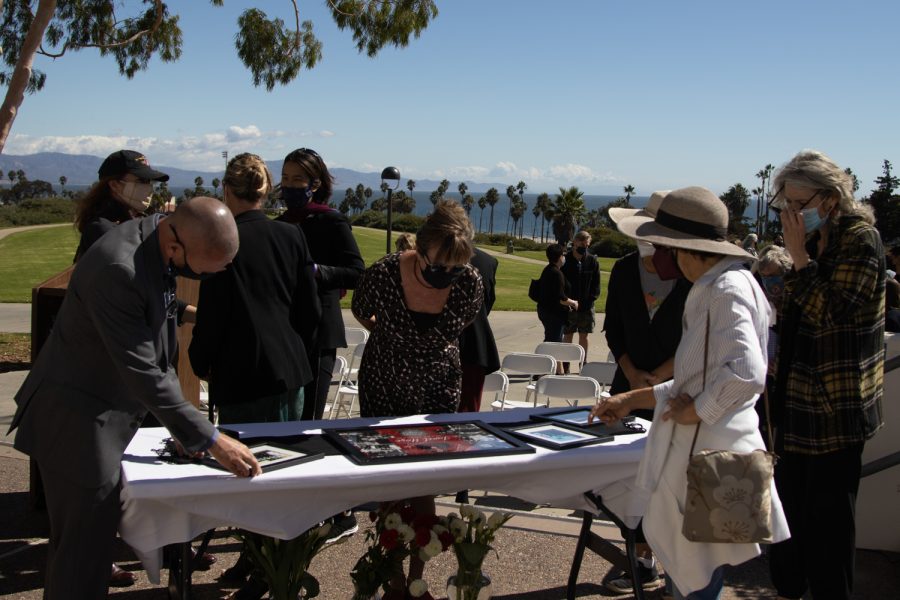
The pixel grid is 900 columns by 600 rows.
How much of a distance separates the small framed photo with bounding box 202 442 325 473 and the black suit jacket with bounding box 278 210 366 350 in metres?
1.40

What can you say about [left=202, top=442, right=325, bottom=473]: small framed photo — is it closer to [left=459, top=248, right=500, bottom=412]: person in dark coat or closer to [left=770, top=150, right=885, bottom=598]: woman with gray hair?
[left=459, top=248, right=500, bottom=412]: person in dark coat

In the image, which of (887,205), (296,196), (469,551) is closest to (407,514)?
(469,551)

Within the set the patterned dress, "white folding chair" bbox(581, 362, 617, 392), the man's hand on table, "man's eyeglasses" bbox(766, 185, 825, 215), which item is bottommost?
"white folding chair" bbox(581, 362, 617, 392)

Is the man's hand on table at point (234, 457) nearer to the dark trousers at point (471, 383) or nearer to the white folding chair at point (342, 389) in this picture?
the dark trousers at point (471, 383)

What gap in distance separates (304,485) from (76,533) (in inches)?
28.9

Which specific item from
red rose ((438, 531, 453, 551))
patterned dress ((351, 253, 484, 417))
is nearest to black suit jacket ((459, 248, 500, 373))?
patterned dress ((351, 253, 484, 417))

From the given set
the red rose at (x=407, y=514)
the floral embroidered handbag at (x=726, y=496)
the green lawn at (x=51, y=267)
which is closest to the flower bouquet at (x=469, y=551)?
the red rose at (x=407, y=514)

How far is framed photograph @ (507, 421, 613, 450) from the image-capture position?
3.31m

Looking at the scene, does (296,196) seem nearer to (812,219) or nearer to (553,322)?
(812,219)

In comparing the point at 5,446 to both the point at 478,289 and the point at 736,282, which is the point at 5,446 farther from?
the point at 736,282

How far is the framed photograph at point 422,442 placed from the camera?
3.04m

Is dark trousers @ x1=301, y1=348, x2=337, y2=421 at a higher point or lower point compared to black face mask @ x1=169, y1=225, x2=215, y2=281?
lower

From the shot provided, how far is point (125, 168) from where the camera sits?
13.5 ft

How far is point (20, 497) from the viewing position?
5008 millimetres
